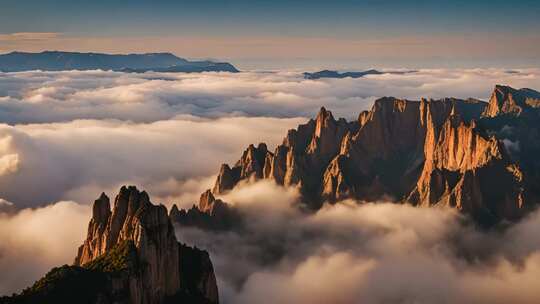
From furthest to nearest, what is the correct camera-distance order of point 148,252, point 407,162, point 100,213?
point 407,162, point 100,213, point 148,252

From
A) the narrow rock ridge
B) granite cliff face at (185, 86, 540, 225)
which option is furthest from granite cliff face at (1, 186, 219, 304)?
granite cliff face at (185, 86, 540, 225)

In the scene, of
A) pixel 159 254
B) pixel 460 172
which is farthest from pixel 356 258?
pixel 159 254

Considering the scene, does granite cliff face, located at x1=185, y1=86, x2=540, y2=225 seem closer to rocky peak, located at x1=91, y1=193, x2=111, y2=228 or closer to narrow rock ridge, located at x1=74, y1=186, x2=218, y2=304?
rocky peak, located at x1=91, y1=193, x2=111, y2=228

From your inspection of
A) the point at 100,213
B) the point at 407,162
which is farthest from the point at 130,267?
the point at 407,162

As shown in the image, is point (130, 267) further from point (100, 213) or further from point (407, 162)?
point (407, 162)

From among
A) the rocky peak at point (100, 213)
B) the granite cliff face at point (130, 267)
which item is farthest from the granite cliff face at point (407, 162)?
the granite cliff face at point (130, 267)

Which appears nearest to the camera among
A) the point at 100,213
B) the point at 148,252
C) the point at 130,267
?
the point at 130,267

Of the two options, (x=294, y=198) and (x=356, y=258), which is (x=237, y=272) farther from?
(x=294, y=198)

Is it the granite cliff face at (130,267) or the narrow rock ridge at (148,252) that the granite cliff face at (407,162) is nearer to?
the narrow rock ridge at (148,252)
